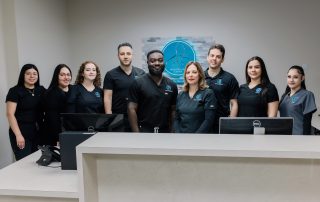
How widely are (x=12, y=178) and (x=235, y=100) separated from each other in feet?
6.58

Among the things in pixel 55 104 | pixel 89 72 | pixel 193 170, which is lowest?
pixel 193 170

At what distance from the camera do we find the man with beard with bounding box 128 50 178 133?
9.39ft

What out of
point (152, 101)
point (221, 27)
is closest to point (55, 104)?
point (152, 101)

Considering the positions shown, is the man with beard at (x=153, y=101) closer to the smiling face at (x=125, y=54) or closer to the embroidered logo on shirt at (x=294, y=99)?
the smiling face at (x=125, y=54)

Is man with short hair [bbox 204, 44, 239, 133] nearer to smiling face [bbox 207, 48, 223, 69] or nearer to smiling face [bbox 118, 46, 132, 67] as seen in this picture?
smiling face [bbox 207, 48, 223, 69]

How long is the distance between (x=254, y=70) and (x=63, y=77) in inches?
73.8

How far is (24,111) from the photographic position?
122 inches

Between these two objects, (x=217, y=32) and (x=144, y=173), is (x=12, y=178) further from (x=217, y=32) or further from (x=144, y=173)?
(x=217, y=32)

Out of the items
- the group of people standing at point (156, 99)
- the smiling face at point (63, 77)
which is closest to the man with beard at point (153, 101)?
the group of people standing at point (156, 99)

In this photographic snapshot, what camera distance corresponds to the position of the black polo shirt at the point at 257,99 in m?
2.83

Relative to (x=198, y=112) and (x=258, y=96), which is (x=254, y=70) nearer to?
(x=258, y=96)

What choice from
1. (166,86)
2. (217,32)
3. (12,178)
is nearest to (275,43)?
(217,32)

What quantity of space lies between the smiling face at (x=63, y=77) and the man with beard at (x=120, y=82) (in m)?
0.38

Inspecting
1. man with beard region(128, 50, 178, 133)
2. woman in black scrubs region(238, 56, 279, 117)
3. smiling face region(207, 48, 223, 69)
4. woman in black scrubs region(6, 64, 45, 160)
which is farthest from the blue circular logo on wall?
woman in black scrubs region(6, 64, 45, 160)
